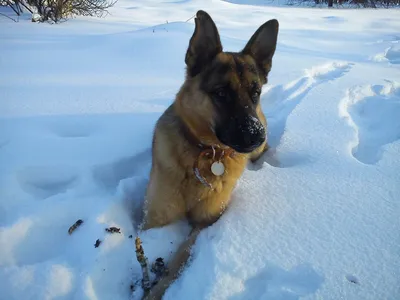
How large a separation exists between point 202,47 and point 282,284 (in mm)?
1706

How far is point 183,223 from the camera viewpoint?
2404 mm

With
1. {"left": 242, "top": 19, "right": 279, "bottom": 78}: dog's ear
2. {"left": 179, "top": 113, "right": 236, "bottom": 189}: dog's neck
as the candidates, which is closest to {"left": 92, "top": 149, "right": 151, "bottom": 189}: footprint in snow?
{"left": 179, "top": 113, "right": 236, "bottom": 189}: dog's neck

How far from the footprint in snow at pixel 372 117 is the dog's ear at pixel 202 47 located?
5.65 ft

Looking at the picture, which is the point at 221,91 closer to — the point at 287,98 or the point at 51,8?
the point at 287,98

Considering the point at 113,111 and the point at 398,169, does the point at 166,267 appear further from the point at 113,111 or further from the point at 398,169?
the point at 113,111

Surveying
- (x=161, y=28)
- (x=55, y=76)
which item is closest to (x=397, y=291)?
(x=55, y=76)

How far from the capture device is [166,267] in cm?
199

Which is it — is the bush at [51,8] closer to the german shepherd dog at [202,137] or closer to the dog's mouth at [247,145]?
the german shepherd dog at [202,137]

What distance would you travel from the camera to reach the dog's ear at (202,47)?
2.25 meters

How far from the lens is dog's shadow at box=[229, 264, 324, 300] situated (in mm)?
1582

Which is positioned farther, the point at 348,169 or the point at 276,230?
the point at 348,169

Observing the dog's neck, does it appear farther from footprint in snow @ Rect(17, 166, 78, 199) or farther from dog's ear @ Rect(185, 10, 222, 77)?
footprint in snow @ Rect(17, 166, 78, 199)

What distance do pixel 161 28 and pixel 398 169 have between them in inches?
222

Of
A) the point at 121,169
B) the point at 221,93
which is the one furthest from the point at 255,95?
the point at 121,169
